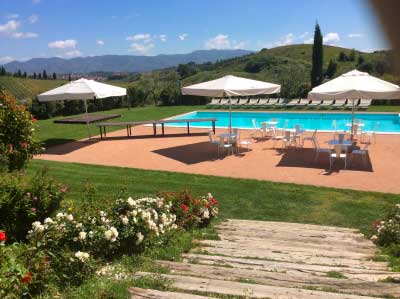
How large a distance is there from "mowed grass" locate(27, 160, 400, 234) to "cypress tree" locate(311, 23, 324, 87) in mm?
21458

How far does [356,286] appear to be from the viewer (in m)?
2.94

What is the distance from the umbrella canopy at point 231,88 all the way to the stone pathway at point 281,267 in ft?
19.6

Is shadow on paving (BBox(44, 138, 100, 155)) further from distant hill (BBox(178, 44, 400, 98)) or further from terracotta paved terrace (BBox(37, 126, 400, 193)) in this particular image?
distant hill (BBox(178, 44, 400, 98))

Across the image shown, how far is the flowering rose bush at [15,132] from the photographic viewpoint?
6.76 metres

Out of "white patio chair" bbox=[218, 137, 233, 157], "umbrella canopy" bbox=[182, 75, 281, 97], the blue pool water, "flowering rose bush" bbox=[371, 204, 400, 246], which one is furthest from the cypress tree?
"flowering rose bush" bbox=[371, 204, 400, 246]

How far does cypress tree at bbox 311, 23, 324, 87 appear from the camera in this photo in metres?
28.3

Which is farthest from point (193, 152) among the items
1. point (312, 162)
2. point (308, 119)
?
point (308, 119)

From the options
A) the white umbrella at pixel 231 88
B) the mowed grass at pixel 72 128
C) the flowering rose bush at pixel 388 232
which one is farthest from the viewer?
the mowed grass at pixel 72 128

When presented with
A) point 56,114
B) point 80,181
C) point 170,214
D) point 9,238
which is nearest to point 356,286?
point 170,214

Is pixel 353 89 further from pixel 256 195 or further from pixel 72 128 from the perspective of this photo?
pixel 72 128

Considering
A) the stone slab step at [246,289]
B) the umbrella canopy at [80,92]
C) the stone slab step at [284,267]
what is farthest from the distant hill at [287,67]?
Result: the stone slab step at [246,289]

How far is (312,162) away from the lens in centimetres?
960

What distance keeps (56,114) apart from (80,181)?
43.4ft

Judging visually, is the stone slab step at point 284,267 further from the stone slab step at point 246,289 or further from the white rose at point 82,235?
the white rose at point 82,235
